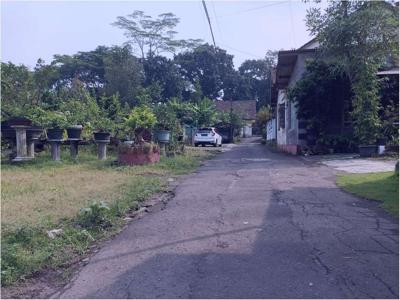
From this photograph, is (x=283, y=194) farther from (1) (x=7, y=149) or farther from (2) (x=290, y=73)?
(2) (x=290, y=73)

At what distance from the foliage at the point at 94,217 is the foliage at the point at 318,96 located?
14.6 m

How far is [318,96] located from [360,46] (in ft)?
11.3

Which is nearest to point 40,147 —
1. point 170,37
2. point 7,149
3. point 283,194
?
point 7,149

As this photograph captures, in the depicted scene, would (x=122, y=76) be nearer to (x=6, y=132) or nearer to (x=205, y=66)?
(x=205, y=66)

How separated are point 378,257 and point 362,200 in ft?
11.5

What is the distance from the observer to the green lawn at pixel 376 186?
7771mm

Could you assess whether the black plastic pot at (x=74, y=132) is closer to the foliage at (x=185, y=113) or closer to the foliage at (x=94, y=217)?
the foliage at (x=94, y=217)

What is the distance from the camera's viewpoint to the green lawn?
7.77 metres

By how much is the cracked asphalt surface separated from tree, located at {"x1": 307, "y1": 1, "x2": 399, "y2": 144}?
9.35m

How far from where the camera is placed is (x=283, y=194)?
8.73m

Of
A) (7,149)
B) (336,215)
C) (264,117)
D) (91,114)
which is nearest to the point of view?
(336,215)

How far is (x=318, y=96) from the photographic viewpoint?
19.7 meters

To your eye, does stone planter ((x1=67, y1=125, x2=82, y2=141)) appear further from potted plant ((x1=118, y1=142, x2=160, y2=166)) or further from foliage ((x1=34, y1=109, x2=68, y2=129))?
potted plant ((x1=118, y1=142, x2=160, y2=166))

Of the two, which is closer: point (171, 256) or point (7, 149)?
point (171, 256)
